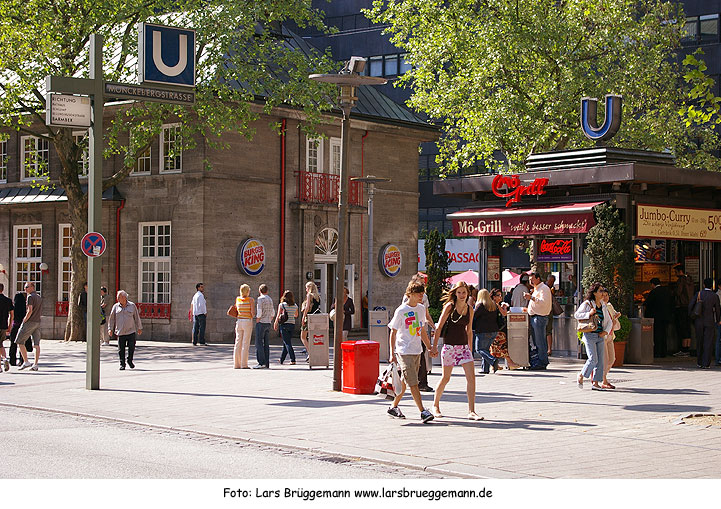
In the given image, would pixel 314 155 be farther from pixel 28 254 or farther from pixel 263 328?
pixel 263 328

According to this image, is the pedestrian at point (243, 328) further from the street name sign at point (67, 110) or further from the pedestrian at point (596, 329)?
the pedestrian at point (596, 329)

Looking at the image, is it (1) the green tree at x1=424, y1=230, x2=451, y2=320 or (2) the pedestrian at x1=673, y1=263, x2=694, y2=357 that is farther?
(1) the green tree at x1=424, y1=230, x2=451, y2=320

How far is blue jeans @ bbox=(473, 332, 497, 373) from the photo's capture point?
19.6 meters

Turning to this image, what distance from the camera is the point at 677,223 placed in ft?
71.1

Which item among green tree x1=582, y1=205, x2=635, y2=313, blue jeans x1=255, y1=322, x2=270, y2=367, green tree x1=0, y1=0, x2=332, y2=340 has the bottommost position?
blue jeans x1=255, y1=322, x2=270, y2=367

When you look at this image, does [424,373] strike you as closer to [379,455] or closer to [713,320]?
[379,455]

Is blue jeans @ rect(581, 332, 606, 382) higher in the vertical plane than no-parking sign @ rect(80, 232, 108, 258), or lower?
lower

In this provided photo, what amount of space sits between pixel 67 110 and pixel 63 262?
62.4 ft

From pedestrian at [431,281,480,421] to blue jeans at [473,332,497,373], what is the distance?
20.6 ft

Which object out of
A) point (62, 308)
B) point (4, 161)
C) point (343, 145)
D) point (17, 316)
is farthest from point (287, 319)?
point (4, 161)

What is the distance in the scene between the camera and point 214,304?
31547mm

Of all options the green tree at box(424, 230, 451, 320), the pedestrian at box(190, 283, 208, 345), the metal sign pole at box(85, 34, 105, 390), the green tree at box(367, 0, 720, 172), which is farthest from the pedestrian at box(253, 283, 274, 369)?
the green tree at box(424, 230, 451, 320)

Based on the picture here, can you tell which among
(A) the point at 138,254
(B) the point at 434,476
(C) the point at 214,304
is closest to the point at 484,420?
(B) the point at 434,476

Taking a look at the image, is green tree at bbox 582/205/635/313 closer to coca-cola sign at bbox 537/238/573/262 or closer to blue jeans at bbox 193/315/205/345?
coca-cola sign at bbox 537/238/573/262
